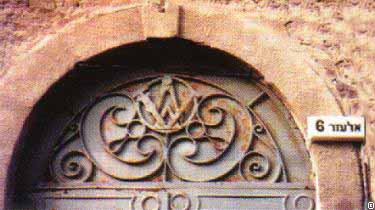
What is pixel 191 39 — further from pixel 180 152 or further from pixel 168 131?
pixel 180 152

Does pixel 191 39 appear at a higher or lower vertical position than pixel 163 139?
higher

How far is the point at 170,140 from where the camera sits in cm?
545

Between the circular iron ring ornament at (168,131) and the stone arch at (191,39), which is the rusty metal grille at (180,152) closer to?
the circular iron ring ornament at (168,131)

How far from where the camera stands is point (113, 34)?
17.8 ft

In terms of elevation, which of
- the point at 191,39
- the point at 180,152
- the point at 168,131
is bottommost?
the point at 180,152

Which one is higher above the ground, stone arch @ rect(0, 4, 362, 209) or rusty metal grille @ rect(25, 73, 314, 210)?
stone arch @ rect(0, 4, 362, 209)

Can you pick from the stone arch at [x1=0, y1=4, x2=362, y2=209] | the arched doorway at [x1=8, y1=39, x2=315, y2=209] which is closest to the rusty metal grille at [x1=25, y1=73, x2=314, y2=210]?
the arched doorway at [x1=8, y1=39, x2=315, y2=209]

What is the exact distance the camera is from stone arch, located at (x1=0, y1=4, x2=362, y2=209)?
5.23 meters

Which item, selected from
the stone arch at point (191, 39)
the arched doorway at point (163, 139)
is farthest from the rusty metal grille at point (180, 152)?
the stone arch at point (191, 39)

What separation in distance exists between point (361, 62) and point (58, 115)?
6.10ft

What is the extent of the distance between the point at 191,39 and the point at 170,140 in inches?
24.5

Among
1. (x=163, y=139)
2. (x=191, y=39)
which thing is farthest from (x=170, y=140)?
(x=191, y=39)

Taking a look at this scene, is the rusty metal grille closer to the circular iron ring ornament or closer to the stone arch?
the circular iron ring ornament

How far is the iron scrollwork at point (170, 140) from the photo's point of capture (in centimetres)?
541
